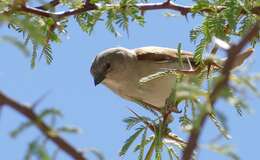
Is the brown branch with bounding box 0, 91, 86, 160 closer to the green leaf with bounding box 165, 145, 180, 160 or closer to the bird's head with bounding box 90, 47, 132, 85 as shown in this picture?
the green leaf with bounding box 165, 145, 180, 160

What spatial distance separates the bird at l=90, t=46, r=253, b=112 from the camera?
21.8ft

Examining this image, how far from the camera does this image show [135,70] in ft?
25.1

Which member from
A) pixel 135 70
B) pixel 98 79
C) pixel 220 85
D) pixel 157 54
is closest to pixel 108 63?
pixel 98 79

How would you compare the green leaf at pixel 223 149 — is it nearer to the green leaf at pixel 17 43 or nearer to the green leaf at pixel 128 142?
the green leaf at pixel 17 43

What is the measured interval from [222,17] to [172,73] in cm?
56

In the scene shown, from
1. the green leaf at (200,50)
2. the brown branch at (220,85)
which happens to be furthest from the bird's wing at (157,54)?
the brown branch at (220,85)

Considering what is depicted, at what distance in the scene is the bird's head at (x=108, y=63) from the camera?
7.92 m

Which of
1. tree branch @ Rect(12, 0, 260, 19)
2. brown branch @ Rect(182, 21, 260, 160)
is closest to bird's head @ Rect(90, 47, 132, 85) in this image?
tree branch @ Rect(12, 0, 260, 19)

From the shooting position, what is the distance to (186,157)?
3.73ft

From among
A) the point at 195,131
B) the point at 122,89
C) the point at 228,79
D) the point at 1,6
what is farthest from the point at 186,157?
the point at 122,89

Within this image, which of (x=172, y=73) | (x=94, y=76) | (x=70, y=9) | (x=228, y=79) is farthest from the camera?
(x=94, y=76)

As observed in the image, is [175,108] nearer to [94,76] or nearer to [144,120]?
[144,120]

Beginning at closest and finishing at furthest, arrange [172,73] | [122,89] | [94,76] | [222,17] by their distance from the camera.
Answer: [172,73] → [222,17] → [122,89] → [94,76]

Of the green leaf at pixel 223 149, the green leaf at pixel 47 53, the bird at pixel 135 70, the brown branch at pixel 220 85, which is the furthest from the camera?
the bird at pixel 135 70
